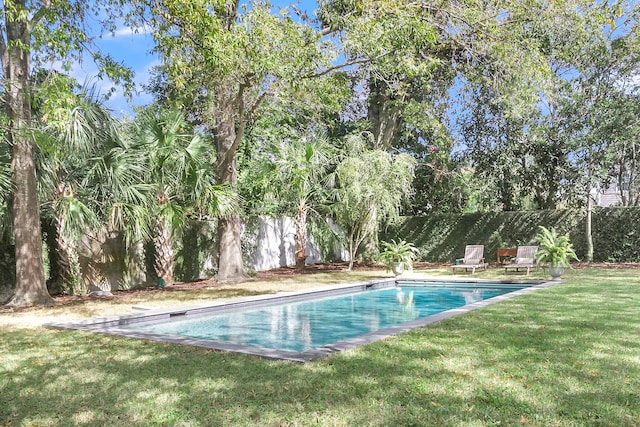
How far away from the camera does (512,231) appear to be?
21.2 meters

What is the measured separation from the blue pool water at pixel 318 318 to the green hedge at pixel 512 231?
25.3 ft

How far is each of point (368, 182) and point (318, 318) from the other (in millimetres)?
7727

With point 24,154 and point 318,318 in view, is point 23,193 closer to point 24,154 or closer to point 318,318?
point 24,154

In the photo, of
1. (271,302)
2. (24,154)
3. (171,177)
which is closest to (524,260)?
(271,302)

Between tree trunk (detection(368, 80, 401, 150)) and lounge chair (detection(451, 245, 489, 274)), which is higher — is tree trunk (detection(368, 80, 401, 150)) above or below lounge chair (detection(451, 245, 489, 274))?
above

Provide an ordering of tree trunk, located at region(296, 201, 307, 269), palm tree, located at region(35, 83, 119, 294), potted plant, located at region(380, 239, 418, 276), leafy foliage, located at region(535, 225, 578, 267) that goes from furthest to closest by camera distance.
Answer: tree trunk, located at region(296, 201, 307, 269), potted plant, located at region(380, 239, 418, 276), leafy foliage, located at region(535, 225, 578, 267), palm tree, located at region(35, 83, 119, 294)

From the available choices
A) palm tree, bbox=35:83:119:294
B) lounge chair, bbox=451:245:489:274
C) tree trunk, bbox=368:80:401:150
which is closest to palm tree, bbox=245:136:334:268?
tree trunk, bbox=368:80:401:150

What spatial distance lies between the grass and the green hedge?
1361 cm

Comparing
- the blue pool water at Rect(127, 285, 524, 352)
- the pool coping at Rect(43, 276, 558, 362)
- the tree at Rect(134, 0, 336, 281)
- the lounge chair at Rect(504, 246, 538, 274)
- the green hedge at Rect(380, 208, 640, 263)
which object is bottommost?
the blue pool water at Rect(127, 285, 524, 352)

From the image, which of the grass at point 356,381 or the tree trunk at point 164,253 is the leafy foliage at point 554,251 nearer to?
the grass at point 356,381

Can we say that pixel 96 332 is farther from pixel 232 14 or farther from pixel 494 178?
pixel 494 178

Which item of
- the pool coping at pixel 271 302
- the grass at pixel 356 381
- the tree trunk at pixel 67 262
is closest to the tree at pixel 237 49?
the tree trunk at pixel 67 262

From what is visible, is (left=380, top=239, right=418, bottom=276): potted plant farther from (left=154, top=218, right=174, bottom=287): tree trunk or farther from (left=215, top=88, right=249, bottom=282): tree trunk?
(left=154, top=218, right=174, bottom=287): tree trunk

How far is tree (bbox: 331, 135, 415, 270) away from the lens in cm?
1734
